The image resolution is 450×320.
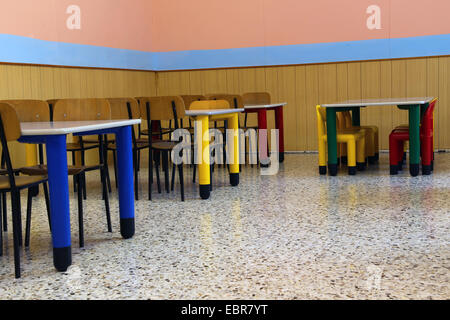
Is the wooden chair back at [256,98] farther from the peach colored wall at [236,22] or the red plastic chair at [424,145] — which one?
the red plastic chair at [424,145]

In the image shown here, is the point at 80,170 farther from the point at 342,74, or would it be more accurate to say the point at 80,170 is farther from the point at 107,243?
the point at 342,74

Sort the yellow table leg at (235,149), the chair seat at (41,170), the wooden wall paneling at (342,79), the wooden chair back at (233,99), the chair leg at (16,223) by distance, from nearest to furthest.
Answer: the chair leg at (16,223) < the chair seat at (41,170) < the yellow table leg at (235,149) < the wooden chair back at (233,99) < the wooden wall paneling at (342,79)

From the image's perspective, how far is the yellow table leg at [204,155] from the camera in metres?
4.75

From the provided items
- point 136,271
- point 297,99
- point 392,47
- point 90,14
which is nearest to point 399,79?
point 392,47

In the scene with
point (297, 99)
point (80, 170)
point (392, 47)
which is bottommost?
point (80, 170)

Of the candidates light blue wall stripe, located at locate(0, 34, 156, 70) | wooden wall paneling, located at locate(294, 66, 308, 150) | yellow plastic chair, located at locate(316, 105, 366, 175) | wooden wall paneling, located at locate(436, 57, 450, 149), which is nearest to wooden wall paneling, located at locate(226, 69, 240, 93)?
wooden wall paneling, located at locate(294, 66, 308, 150)

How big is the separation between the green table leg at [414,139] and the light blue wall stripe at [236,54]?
8.09ft

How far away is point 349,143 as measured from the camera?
5.96m

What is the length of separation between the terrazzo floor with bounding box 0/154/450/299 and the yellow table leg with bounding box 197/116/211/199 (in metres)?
0.12

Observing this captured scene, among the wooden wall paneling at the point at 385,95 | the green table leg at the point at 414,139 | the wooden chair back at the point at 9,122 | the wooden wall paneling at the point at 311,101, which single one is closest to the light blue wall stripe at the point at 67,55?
the wooden wall paneling at the point at 311,101

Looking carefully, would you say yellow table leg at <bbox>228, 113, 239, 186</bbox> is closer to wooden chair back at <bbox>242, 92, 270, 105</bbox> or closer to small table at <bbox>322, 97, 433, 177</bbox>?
small table at <bbox>322, 97, 433, 177</bbox>

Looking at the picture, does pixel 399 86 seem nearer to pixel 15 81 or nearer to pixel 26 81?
→ pixel 26 81

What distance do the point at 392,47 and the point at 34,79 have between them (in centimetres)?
486
